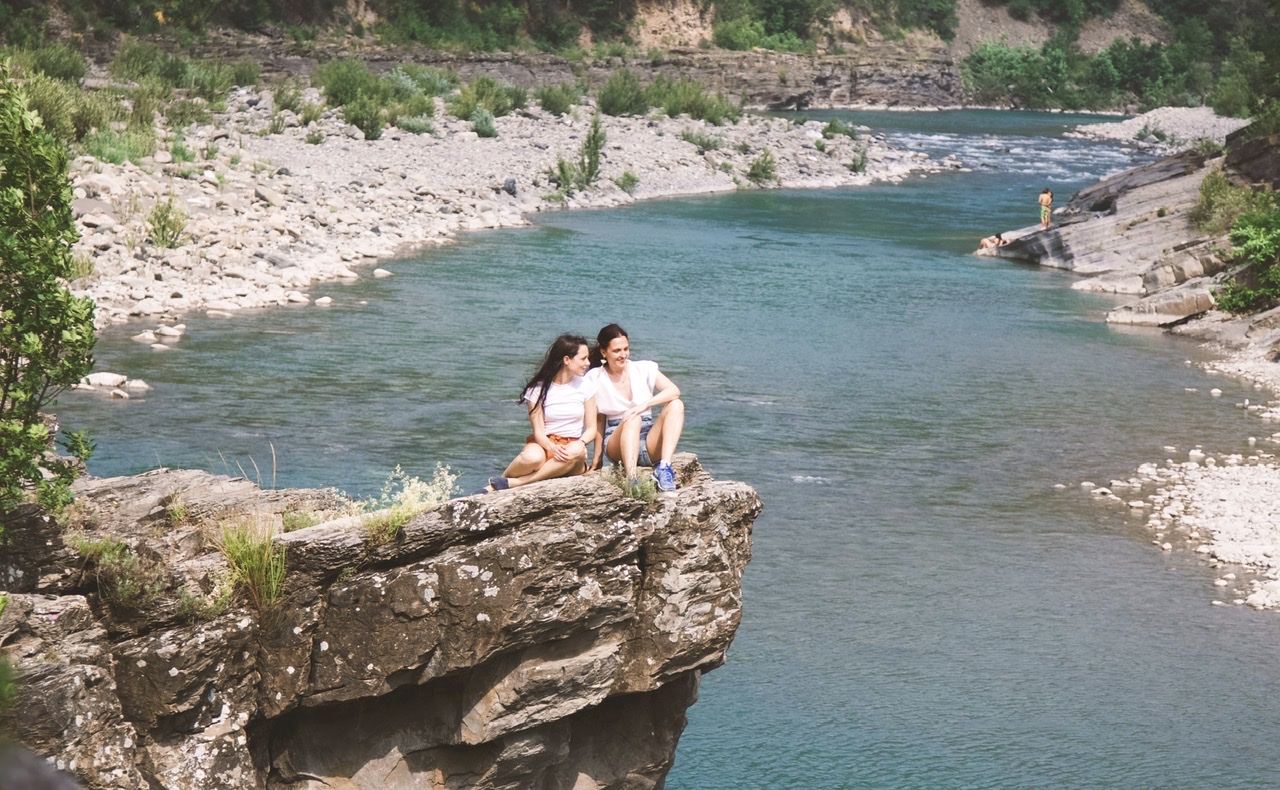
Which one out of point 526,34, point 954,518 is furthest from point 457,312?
point 526,34

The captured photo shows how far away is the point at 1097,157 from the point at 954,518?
57.2 m

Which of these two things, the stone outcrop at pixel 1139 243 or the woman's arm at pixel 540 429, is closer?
the woman's arm at pixel 540 429

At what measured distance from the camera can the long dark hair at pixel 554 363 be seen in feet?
32.9

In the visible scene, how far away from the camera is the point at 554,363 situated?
10.1 meters

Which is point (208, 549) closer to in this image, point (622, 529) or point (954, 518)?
point (622, 529)

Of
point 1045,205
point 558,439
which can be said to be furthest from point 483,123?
point 558,439

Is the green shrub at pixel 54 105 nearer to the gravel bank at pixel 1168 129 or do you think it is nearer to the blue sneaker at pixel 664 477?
the blue sneaker at pixel 664 477

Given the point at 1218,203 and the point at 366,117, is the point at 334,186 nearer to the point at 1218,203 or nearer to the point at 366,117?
the point at 366,117

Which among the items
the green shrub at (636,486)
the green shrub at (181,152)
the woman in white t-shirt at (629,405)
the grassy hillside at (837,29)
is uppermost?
the grassy hillside at (837,29)

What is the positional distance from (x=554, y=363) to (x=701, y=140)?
4935 centimetres

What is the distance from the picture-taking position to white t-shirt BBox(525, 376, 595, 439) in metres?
10.0

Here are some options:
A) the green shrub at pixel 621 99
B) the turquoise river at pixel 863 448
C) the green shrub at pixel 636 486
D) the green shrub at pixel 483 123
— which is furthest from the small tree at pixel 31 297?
the green shrub at pixel 621 99

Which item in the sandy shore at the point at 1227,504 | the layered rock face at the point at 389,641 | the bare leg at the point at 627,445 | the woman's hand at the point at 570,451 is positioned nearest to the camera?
the layered rock face at the point at 389,641

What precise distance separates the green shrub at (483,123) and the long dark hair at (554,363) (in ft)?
141
